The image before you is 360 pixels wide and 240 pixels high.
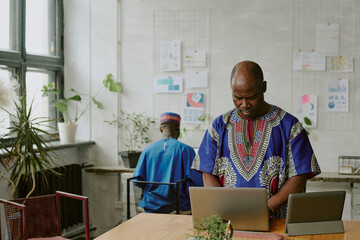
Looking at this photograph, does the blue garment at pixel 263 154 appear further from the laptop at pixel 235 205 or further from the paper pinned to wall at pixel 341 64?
the paper pinned to wall at pixel 341 64

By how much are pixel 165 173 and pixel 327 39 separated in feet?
7.12

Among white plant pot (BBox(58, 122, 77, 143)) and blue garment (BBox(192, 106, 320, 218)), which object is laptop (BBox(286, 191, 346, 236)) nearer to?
blue garment (BBox(192, 106, 320, 218))

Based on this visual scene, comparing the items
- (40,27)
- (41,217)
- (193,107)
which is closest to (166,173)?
(41,217)

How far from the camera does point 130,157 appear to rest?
15.5 feet

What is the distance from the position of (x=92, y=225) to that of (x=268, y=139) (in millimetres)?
3412

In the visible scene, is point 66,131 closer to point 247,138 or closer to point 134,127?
point 134,127

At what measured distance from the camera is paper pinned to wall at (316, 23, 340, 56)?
15.0 feet

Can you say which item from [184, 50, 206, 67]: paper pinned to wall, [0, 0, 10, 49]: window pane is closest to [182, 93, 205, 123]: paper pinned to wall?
[184, 50, 206, 67]: paper pinned to wall

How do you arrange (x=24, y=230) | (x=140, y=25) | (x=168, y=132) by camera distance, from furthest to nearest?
(x=140, y=25)
(x=168, y=132)
(x=24, y=230)

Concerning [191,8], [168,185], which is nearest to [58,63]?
[191,8]

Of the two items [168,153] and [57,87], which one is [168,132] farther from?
[57,87]

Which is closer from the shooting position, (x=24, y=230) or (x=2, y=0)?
(x=24, y=230)

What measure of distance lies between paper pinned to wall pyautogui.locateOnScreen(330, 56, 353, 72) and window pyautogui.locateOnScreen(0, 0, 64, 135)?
289 cm

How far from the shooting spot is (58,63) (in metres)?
5.13
